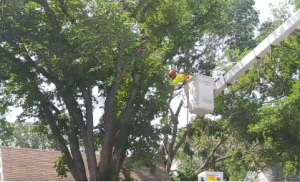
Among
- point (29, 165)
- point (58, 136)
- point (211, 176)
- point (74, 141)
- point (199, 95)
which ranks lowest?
point (211, 176)

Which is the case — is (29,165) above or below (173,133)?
below

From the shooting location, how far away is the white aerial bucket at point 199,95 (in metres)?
11.8

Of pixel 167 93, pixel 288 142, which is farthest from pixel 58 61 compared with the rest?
pixel 288 142

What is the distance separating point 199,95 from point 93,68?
4.08 meters

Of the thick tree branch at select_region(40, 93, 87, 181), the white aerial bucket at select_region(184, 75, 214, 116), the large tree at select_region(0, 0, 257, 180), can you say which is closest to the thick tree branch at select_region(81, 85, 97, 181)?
the large tree at select_region(0, 0, 257, 180)

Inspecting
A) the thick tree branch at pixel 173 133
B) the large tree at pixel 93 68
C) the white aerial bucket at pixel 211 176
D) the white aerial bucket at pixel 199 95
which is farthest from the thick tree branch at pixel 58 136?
the white aerial bucket at pixel 211 176

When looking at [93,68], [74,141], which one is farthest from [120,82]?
[74,141]

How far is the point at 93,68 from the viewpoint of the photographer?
48.4ft

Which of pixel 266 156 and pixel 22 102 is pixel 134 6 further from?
pixel 266 156

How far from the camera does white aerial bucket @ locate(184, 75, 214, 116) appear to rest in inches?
464

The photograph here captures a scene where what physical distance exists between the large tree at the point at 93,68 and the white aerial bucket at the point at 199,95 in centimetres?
295

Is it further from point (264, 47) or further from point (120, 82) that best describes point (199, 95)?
point (120, 82)

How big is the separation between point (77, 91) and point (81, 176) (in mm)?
2745

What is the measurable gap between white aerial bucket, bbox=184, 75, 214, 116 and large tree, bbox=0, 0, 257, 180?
2.95 m
